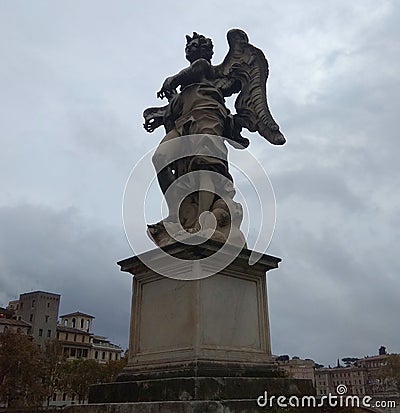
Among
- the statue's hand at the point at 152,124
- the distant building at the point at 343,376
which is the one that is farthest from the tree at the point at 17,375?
the distant building at the point at 343,376

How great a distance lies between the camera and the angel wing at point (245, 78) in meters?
Result: 8.30

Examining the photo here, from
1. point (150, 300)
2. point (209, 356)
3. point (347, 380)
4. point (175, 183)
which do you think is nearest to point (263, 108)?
point (175, 183)

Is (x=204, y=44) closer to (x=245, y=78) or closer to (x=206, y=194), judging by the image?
(x=245, y=78)

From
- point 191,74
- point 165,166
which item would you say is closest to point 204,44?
point 191,74

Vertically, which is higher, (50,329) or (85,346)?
(50,329)

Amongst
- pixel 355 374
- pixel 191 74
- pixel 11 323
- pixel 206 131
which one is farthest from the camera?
pixel 355 374

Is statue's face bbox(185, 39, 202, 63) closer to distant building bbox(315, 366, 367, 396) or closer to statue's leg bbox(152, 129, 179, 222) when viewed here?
statue's leg bbox(152, 129, 179, 222)

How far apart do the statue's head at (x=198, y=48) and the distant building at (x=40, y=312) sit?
254 feet

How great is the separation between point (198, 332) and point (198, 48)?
5.36m

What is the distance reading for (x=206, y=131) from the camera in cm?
757

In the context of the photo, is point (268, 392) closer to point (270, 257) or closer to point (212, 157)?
point (270, 257)

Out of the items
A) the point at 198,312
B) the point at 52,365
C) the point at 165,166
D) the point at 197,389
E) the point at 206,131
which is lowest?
the point at 197,389

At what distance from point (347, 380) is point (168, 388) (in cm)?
10351

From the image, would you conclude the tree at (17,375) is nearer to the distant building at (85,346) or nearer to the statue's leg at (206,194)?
the statue's leg at (206,194)
